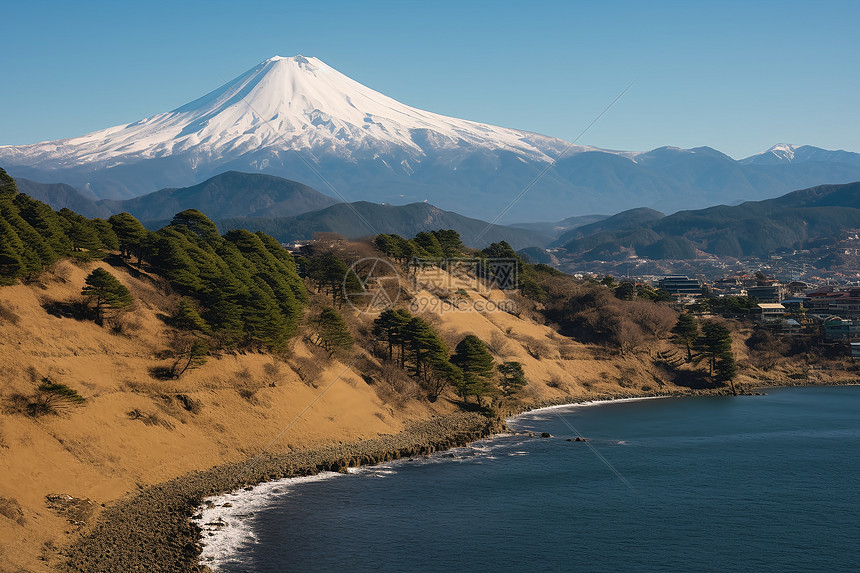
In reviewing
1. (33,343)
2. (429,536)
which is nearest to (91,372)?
(33,343)

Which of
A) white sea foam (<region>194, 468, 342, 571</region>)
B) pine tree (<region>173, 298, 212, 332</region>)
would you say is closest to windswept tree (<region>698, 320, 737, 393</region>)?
white sea foam (<region>194, 468, 342, 571</region>)

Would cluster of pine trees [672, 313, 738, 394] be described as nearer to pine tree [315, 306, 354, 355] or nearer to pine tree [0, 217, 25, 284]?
pine tree [315, 306, 354, 355]

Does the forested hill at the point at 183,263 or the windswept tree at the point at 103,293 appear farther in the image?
the forested hill at the point at 183,263

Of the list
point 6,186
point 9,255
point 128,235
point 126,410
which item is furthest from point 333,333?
point 6,186

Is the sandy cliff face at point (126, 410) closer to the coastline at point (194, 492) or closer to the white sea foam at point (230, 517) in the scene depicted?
the coastline at point (194, 492)

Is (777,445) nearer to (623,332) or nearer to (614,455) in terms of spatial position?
(614,455)

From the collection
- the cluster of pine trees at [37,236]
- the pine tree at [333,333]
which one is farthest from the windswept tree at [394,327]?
the cluster of pine trees at [37,236]
